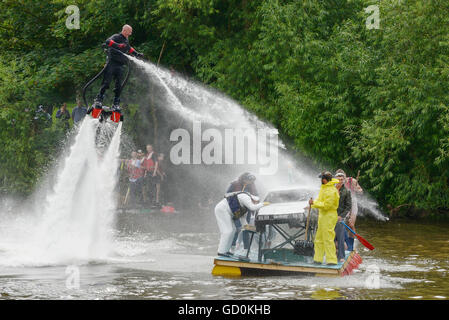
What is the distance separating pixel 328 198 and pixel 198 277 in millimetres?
2906

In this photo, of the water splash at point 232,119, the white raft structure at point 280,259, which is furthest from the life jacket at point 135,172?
the white raft structure at point 280,259

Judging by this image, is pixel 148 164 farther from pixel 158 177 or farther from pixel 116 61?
pixel 116 61

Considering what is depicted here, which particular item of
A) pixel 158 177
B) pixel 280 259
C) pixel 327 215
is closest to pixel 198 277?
pixel 280 259

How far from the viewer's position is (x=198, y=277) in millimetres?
14688

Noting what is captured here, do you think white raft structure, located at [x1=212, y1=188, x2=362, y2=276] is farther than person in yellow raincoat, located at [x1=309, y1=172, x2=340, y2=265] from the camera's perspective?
No

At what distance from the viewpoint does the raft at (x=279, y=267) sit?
1396cm

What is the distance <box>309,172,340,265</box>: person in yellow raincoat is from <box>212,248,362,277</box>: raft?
29cm

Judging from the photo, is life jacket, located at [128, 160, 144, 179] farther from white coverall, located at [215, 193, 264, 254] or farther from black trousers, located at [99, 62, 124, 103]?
white coverall, located at [215, 193, 264, 254]

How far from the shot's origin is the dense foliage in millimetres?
24125

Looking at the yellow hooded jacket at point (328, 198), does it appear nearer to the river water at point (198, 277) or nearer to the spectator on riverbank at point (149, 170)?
the river water at point (198, 277)

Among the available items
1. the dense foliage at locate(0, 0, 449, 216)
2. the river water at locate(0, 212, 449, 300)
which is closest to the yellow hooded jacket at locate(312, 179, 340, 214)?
the river water at locate(0, 212, 449, 300)
